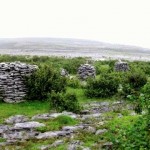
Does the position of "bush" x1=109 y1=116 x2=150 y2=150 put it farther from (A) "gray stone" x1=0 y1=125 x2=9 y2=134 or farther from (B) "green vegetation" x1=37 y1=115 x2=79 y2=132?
(A) "gray stone" x1=0 y1=125 x2=9 y2=134

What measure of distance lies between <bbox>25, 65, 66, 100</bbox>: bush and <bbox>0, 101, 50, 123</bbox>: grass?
54cm

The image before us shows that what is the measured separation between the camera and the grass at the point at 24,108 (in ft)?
69.6

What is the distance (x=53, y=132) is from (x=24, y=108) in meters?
5.31

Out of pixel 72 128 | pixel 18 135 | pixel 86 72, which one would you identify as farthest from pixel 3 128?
pixel 86 72

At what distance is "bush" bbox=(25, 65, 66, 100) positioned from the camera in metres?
24.3

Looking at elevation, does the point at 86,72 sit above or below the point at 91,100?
above

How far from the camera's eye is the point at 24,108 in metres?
22.5

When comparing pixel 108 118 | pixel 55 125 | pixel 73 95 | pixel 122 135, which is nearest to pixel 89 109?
pixel 73 95

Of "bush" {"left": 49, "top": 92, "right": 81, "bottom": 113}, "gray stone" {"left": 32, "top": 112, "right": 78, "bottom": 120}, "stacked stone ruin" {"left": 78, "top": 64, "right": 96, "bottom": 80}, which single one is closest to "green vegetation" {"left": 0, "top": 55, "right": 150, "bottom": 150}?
"bush" {"left": 49, "top": 92, "right": 81, "bottom": 113}

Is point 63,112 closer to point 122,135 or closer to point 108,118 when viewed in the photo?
point 108,118

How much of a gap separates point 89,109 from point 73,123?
147 inches

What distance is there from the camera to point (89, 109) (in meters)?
22.5

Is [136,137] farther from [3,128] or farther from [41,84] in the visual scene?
[41,84]

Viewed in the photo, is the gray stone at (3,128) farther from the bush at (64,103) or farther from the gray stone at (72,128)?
the bush at (64,103)
